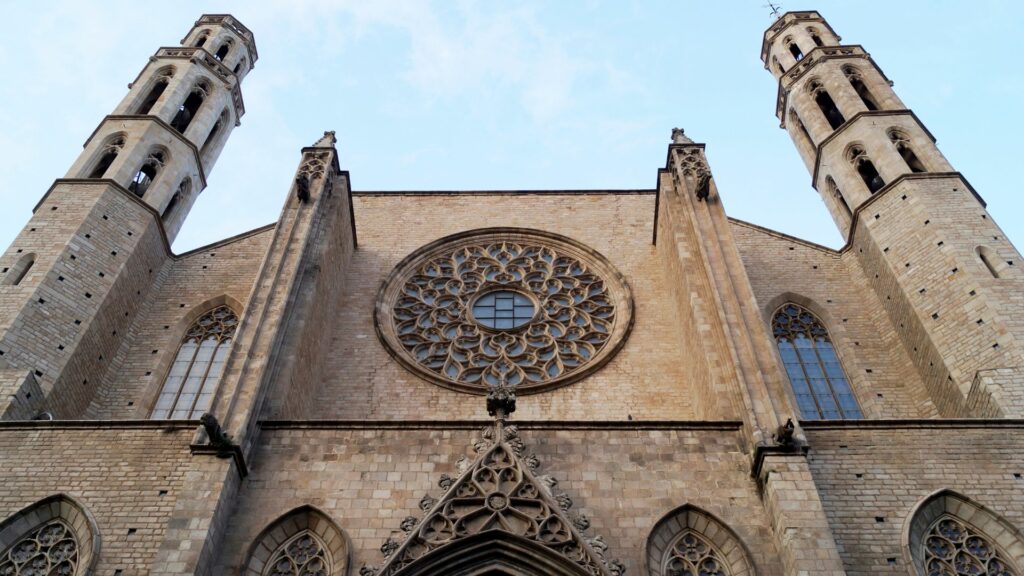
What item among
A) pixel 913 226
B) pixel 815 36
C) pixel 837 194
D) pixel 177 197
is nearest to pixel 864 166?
pixel 837 194

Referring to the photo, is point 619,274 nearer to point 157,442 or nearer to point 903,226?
point 903,226

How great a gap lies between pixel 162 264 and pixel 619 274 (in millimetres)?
8613

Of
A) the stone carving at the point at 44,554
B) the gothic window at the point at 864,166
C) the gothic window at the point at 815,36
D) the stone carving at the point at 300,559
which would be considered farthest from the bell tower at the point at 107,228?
the gothic window at the point at 815,36

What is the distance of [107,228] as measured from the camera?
46.9ft

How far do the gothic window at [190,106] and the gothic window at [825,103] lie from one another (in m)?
13.9

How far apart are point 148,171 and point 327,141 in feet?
12.6

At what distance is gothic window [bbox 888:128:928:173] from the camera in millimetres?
15867

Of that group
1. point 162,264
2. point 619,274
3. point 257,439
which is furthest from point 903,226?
point 162,264

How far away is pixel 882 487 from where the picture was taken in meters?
9.43

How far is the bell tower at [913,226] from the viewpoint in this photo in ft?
39.0

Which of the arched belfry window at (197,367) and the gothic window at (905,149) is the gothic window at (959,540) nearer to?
the gothic window at (905,149)

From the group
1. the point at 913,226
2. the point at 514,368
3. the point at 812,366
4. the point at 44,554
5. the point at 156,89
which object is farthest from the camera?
the point at 156,89

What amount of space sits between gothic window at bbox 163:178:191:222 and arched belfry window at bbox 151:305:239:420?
106 inches

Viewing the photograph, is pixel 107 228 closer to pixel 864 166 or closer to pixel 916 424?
pixel 916 424
